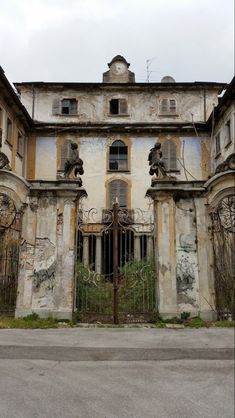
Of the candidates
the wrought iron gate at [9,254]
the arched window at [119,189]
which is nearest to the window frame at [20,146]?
the arched window at [119,189]

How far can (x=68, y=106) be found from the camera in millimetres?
25766

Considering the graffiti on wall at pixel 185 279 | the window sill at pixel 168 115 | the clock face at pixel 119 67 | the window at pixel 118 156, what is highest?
the clock face at pixel 119 67

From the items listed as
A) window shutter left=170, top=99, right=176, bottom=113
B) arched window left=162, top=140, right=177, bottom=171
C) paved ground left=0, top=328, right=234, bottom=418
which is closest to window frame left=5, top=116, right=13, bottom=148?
arched window left=162, top=140, right=177, bottom=171

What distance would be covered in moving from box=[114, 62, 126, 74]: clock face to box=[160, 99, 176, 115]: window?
13.2 ft

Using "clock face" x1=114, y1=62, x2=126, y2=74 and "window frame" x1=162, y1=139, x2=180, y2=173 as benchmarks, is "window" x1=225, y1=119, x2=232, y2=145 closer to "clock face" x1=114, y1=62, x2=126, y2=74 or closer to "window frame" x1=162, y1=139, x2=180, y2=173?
"window frame" x1=162, y1=139, x2=180, y2=173

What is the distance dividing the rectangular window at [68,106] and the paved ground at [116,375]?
757 inches

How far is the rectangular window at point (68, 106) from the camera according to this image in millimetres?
25694

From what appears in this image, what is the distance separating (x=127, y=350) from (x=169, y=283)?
308 centimetres

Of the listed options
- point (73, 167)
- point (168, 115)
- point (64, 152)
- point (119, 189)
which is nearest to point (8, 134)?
point (64, 152)

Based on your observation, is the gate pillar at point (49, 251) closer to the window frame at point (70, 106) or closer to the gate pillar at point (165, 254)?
the gate pillar at point (165, 254)

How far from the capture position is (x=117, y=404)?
4941mm

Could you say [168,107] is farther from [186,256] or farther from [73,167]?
[186,256]

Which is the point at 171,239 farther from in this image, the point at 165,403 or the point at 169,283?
the point at 165,403

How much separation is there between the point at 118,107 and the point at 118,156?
3.21 metres
